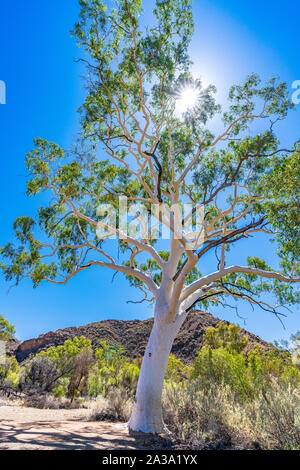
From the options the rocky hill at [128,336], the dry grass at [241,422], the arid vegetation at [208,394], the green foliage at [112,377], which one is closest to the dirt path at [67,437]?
the dry grass at [241,422]

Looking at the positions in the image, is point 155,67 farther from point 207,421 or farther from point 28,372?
point 28,372

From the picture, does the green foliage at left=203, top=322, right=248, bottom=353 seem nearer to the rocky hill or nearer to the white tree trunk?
the white tree trunk

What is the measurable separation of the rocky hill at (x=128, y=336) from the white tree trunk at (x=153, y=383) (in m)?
25.3

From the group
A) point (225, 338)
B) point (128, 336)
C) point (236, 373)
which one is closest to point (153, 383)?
point (236, 373)

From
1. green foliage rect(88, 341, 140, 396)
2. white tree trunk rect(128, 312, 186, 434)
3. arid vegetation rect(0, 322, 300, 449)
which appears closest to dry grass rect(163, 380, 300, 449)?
arid vegetation rect(0, 322, 300, 449)

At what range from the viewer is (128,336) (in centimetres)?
3847

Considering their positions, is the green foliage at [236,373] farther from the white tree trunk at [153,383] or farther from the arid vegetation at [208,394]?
the white tree trunk at [153,383]

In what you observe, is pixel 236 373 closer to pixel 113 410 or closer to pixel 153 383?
pixel 153 383

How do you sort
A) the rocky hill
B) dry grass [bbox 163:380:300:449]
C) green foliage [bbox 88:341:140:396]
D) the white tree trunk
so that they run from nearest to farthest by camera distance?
dry grass [bbox 163:380:300:449]
the white tree trunk
green foliage [bbox 88:341:140:396]
the rocky hill

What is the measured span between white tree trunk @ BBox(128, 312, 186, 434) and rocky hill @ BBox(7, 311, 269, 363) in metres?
25.3

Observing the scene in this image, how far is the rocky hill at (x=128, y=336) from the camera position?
33.1 metres

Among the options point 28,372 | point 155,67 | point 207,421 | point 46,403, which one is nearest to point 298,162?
point 207,421

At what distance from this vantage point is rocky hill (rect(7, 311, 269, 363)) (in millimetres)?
33125

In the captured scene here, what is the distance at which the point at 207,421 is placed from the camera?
5.56m
